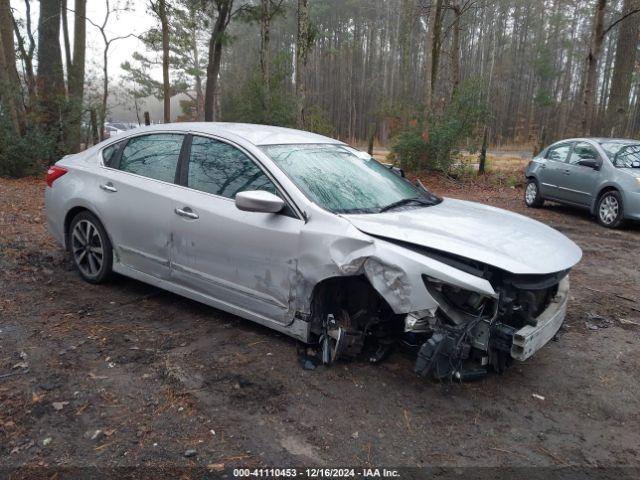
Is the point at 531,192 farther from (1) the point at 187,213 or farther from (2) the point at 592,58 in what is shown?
(1) the point at 187,213

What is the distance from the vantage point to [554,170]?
33.2 feet

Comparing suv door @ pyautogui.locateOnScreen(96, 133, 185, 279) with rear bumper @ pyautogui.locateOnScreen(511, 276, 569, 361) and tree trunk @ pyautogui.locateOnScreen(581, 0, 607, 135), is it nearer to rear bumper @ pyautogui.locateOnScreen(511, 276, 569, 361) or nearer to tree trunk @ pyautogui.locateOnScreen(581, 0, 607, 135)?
rear bumper @ pyautogui.locateOnScreen(511, 276, 569, 361)

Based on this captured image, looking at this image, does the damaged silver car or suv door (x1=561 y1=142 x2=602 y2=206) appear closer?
the damaged silver car

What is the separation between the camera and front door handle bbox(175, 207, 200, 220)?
388cm

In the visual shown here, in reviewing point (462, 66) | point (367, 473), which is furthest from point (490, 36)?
point (367, 473)

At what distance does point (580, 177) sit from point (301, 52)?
758cm

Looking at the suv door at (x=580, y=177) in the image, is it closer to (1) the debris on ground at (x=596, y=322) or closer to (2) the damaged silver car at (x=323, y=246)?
(1) the debris on ground at (x=596, y=322)

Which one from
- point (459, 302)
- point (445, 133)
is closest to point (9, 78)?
point (445, 133)

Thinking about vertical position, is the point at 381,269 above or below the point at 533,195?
above

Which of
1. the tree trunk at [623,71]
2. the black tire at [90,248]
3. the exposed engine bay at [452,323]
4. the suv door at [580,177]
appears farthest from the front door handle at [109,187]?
the tree trunk at [623,71]

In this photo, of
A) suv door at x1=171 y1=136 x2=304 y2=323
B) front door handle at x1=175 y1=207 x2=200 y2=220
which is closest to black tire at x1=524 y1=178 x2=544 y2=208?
suv door at x1=171 y1=136 x2=304 y2=323

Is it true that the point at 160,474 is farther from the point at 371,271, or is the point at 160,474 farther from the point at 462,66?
the point at 462,66

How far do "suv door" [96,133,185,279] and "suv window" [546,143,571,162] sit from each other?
8382 millimetres

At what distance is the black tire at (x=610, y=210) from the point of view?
8.59m
